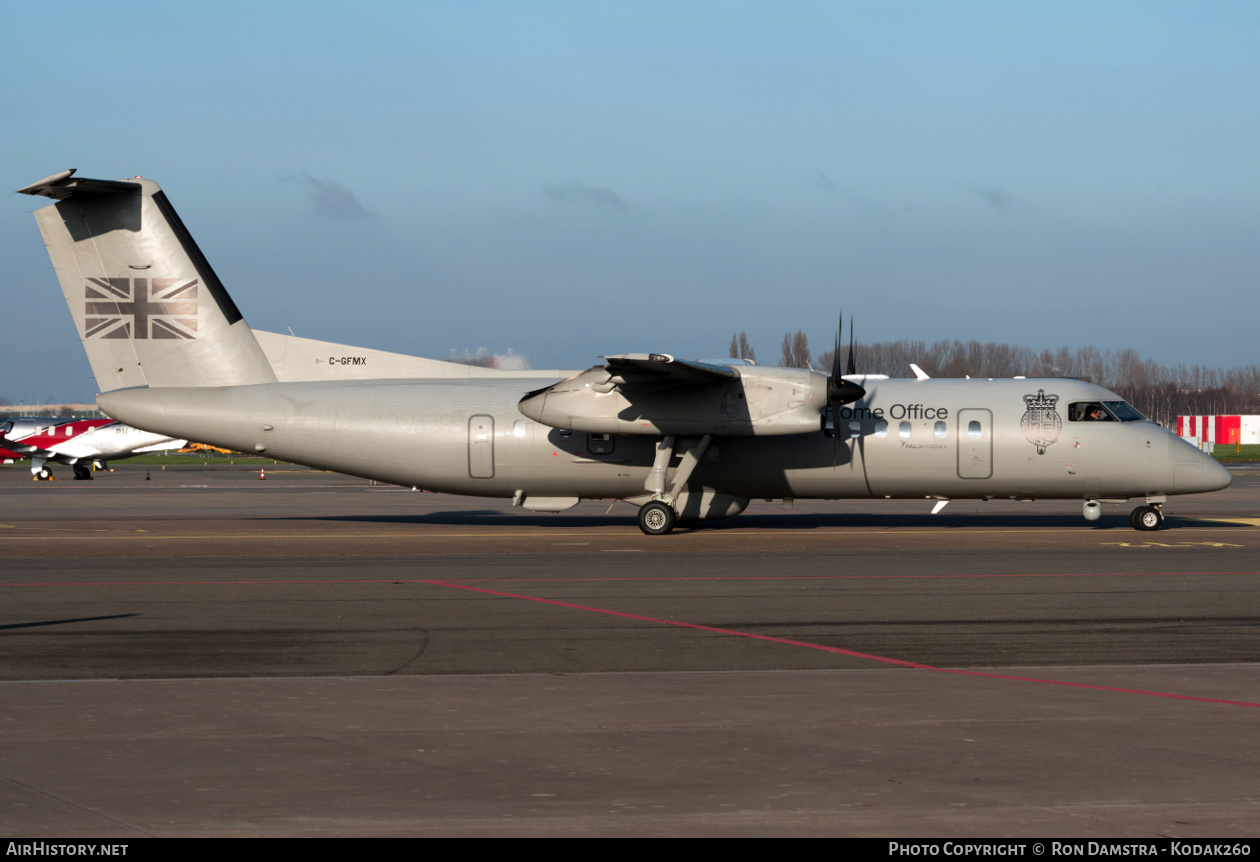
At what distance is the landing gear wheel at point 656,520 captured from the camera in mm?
23578

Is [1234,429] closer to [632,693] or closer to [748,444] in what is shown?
[748,444]

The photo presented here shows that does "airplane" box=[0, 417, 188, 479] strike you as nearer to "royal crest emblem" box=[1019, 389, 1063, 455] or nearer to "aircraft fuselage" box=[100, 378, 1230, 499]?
→ "aircraft fuselage" box=[100, 378, 1230, 499]

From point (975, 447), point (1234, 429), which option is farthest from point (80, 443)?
point (1234, 429)

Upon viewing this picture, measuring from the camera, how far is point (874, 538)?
22812 mm

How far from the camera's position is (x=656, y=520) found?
23.6 metres

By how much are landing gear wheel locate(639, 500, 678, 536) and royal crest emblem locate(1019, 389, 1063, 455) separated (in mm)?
7824

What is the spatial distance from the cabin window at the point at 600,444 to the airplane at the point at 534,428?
0.11 feet

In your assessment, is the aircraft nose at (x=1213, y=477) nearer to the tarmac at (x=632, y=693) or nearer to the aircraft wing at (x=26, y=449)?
the tarmac at (x=632, y=693)

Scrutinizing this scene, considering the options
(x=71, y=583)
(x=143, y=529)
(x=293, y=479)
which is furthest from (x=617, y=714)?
(x=293, y=479)

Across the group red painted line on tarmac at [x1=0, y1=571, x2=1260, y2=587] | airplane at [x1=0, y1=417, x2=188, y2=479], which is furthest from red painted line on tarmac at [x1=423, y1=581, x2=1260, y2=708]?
airplane at [x1=0, y1=417, x2=188, y2=479]

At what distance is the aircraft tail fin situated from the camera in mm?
23969

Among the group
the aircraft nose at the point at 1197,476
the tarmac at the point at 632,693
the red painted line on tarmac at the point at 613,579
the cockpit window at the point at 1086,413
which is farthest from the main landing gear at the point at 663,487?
the aircraft nose at the point at 1197,476

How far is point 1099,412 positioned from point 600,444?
10832 mm
